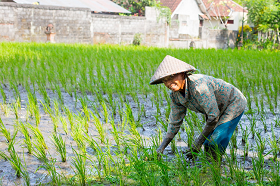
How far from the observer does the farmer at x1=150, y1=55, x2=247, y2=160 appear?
1.58 metres

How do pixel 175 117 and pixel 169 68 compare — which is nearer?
pixel 169 68

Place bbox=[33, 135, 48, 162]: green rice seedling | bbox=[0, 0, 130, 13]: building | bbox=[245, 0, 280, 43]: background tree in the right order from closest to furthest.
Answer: bbox=[33, 135, 48, 162]: green rice seedling
bbox=[245, 0, 280, 43]: background tree
bbox=[0, 0, 130, 13]: building

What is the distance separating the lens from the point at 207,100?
165 cm

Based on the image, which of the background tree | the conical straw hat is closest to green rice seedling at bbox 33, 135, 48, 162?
the conical straw hat

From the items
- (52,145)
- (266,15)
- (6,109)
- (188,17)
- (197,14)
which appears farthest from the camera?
(197,14)

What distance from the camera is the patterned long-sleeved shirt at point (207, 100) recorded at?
1651mm

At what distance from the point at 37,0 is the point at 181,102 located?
44.7ft

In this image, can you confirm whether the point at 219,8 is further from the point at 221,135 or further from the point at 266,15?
the point at 221,135

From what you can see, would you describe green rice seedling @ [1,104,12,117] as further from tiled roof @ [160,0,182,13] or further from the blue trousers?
tiled roof @ [160,0,182,13]

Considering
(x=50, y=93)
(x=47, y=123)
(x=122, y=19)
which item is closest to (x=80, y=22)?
(x=122, y=19)

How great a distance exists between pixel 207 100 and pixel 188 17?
67.3 ft

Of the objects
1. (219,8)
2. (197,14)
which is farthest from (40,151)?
(219,8)

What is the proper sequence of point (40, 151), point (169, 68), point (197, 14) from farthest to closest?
1. point (197, 14)
2. point (40, 151)
3. point (169, 68)

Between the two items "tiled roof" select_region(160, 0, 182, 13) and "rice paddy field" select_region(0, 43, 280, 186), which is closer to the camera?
"rice paddy field" select_region(0, 43, 280, 186)
